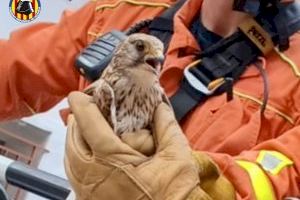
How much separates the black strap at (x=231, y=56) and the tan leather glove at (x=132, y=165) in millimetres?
195

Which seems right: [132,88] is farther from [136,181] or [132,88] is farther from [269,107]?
[269,107]

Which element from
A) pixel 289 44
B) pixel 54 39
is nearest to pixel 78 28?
pixel 54 39

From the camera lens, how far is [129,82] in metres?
0.71

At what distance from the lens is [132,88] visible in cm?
71

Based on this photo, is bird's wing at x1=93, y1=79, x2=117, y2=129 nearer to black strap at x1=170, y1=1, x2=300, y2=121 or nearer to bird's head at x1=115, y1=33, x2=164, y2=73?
bird's head at x1=115, y1=33, x2=164, y2=73

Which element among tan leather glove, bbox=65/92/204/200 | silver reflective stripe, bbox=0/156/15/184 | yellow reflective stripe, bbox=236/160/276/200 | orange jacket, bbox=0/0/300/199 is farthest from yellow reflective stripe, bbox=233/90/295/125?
silver reflective stripe, bbox=0/156/15/184

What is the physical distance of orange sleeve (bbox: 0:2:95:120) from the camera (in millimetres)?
1105

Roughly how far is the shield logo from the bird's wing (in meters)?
1.25

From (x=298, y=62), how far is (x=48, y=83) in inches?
14.9

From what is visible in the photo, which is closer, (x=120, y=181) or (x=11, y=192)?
(x=120, y=181)

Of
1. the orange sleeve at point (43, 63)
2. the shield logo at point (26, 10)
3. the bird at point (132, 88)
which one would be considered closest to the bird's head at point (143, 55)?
the bird at point (132, 88)

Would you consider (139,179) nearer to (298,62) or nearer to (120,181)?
(120,181)

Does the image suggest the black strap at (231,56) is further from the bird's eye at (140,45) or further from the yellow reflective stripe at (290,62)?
the bird's eye at (140,45)

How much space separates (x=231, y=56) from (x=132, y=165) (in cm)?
29
